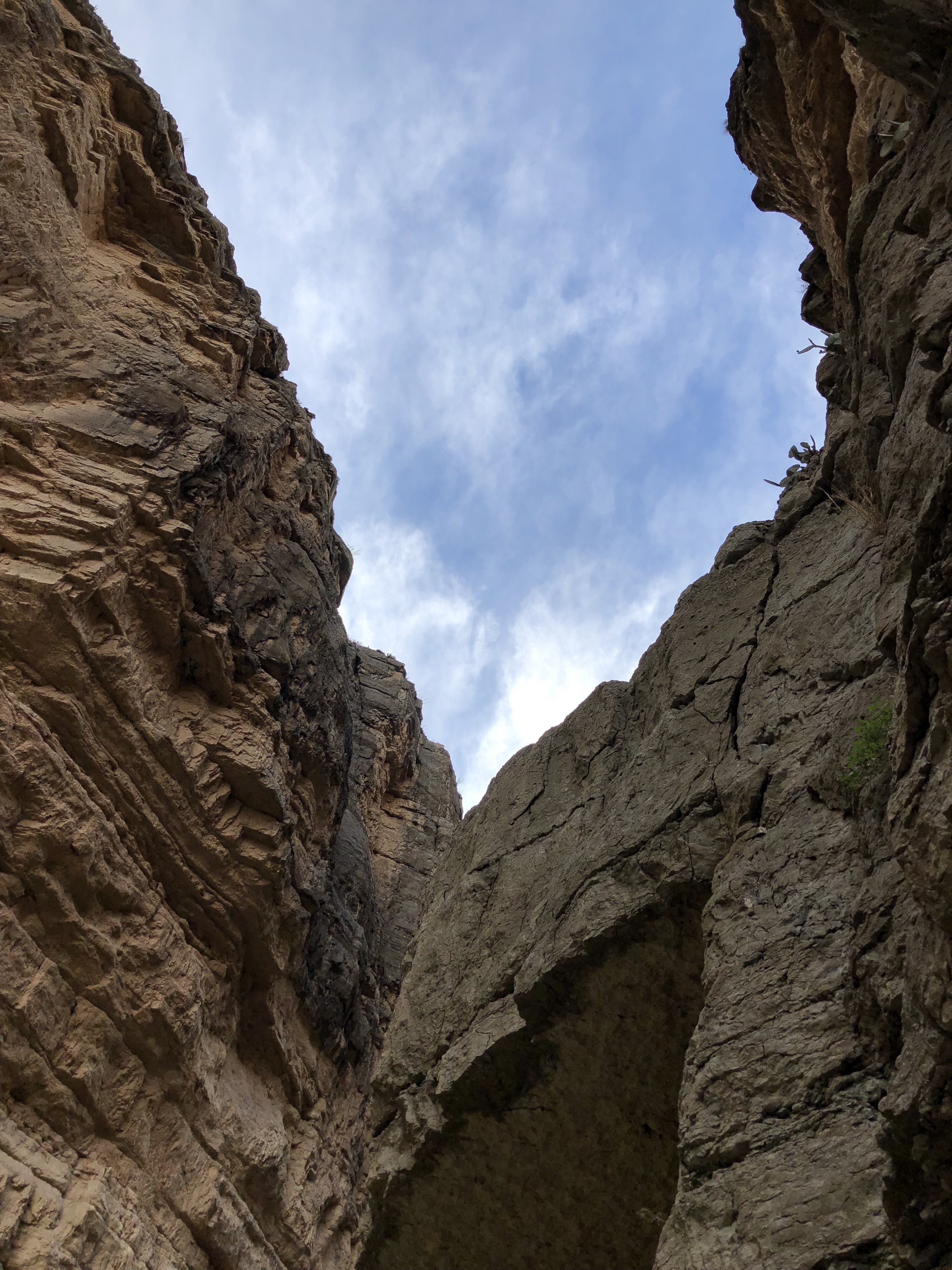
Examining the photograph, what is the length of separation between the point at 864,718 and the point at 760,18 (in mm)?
11090

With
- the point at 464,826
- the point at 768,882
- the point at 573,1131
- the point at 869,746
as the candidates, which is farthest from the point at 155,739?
the point at 869,746

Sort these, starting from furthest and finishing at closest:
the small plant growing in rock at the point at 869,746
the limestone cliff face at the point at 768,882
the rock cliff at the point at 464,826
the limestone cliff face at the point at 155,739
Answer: the limestone cliff face at the point at 155,739
the small plant growing in rock at the point at 869,746
the rock cliff at the point at 464,826
the limestone cliff face at the point at 768,882

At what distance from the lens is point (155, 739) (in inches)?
533

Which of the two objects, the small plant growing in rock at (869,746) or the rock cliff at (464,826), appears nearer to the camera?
the rock cliff at (464,826)

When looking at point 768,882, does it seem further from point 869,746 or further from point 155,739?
point 155,739

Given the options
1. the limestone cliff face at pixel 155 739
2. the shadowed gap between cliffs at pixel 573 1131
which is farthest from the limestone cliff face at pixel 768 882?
the limestone cliff face at pixel 155 739

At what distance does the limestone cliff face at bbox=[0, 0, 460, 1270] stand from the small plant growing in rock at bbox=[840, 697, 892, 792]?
9.52 metres

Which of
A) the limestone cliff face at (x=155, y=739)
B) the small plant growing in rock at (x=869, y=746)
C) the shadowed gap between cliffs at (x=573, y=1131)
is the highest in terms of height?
the limestone cliff face at (x=155, y=739)

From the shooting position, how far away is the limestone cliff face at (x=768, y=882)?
5.45 m

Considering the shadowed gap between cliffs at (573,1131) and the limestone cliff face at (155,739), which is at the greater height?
the limestone cliff face at (155,739)

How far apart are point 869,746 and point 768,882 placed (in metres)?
1.48

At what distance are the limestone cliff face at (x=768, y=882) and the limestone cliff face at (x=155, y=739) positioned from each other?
3.57m

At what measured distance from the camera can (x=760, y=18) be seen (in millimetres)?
13219

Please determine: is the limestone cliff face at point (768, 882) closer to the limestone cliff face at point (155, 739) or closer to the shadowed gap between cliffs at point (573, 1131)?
the shadowed gap between cliffs at point (573, 1131)
